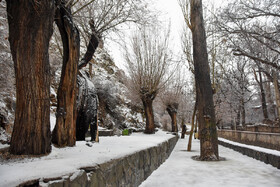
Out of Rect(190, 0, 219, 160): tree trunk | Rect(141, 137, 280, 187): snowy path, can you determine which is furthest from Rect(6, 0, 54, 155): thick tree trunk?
Rect(190, 0, 219, 160): tree trunk

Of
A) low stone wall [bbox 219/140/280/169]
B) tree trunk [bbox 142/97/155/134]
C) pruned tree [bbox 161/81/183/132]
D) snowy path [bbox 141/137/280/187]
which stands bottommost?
snowy path [bbox 141/137/280/187]

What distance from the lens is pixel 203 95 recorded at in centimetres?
699

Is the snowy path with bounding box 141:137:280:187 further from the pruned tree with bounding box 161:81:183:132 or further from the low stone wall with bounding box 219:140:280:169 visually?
the pruned tree with bounding box 161:81:183:132

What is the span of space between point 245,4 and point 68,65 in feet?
24.8

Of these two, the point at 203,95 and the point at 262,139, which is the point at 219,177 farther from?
the point at 262,139

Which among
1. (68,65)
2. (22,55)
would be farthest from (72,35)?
(22,55)

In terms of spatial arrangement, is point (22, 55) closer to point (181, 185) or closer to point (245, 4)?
point (181, 185)

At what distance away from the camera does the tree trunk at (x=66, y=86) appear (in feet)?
12.9

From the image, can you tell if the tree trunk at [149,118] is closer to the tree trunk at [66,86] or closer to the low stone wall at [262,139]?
the low stone wall at [262,139]

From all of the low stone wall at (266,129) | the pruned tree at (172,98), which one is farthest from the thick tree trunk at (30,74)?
the pruned tree at (172,98)

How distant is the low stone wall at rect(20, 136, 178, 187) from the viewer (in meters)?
1.67

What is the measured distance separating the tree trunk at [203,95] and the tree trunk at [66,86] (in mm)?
4365

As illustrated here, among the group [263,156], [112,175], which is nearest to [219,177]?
[263,156]

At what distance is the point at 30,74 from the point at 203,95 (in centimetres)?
552
